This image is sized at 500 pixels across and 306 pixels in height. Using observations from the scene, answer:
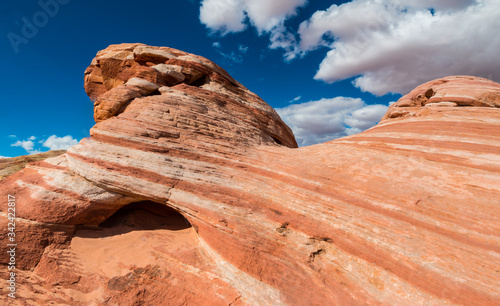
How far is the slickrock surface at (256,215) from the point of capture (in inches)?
183

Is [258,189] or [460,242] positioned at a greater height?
[258,189]

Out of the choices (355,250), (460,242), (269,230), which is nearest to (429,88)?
(460,242)

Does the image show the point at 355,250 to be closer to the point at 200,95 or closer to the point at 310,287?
the point at 310,287

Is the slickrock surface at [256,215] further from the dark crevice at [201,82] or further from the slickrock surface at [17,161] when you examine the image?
the slickrock surface at [17,161]

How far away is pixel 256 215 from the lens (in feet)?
20.3

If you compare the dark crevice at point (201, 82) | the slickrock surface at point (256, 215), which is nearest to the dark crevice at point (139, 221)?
the slickrock surface at point (256, 215)

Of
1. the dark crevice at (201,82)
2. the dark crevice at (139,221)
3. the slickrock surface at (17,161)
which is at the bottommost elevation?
the dark crevice at (139,221)

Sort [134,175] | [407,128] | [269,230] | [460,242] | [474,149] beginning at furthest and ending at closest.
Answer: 1. [407,128]
2. [134,175]
3. [474,149]
4. [269,230]
5. [460,242]

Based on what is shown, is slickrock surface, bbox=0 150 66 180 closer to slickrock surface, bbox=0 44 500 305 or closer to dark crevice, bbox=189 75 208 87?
slickrock surface, bbox=0 44 500 305

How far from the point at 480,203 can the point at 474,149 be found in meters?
2.28

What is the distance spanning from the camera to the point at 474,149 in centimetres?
641

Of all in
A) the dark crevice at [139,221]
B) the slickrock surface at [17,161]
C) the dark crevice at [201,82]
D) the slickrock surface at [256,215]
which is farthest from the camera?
the slickrock surface at [17,161]

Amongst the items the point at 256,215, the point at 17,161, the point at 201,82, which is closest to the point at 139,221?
the point at 256,215

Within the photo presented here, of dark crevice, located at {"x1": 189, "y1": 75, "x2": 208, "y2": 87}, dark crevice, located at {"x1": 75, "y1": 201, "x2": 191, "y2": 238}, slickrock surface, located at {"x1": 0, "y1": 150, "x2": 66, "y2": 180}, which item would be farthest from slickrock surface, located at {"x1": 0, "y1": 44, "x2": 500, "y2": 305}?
slickrock surface, located at {"x1": 0, "y1": 150, "x2": 66, "y2": 180}
